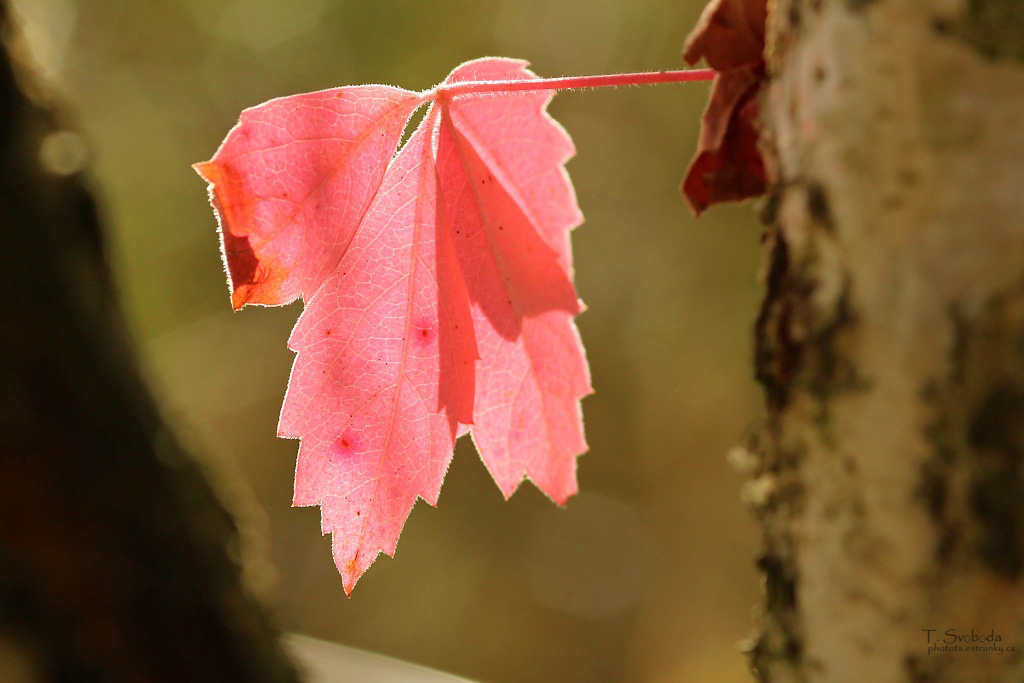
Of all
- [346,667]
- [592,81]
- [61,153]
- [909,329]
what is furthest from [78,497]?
[909,329]

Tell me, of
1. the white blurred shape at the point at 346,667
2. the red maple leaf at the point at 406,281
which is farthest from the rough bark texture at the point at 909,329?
the white blurred shape at the point at 346,667

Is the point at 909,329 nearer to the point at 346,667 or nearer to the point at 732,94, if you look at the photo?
the point at 732,94

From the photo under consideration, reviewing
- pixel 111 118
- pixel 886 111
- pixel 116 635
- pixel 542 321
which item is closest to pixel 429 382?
pixel 542 321

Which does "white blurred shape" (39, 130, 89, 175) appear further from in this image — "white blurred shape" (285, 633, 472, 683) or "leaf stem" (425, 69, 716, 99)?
"leaf stem" (425, 69, 716, 99)

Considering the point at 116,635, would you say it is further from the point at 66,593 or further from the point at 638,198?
the point at 638,198

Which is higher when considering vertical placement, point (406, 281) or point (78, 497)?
point (406, 281)
